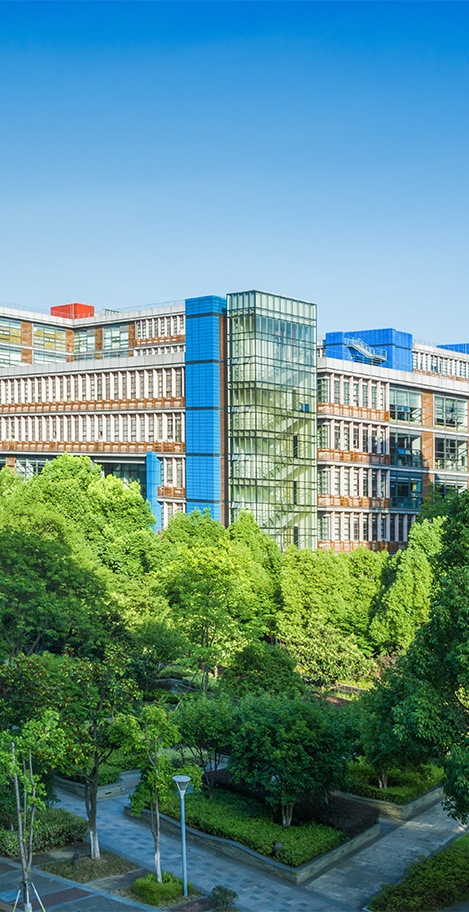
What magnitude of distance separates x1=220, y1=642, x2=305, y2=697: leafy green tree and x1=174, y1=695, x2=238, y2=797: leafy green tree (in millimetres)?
4609

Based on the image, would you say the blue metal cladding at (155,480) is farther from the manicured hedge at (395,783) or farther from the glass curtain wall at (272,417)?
the manicured hedge at (395,783)

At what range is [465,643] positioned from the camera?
26.8 m

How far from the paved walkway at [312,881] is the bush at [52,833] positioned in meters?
1.08

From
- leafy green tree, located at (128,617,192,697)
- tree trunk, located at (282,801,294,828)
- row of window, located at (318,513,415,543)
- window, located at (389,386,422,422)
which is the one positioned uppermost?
window, located at (389,386,422,422)

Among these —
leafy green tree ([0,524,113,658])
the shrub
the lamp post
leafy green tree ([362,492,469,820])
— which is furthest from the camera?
leafy green tree ([0,524,113,658])

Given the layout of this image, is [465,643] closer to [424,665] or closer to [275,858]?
[424,665]

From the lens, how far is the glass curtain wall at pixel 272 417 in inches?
2904

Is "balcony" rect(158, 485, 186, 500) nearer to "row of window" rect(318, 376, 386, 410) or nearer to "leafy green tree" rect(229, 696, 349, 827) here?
"row of window" rect(318, 376, 386, 410)

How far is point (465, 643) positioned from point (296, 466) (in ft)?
160

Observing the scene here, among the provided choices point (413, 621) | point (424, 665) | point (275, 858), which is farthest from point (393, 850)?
point (413, 621)

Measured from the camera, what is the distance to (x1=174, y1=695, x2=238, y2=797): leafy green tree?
35125mm

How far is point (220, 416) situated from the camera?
247 feet

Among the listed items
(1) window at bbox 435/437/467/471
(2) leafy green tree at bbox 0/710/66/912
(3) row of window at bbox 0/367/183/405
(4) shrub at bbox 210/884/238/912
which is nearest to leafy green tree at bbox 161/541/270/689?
(4) shrub at bbox 210/884/238/912

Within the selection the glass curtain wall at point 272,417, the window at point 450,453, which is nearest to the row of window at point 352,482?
the glass curtain wall at point 272,417
